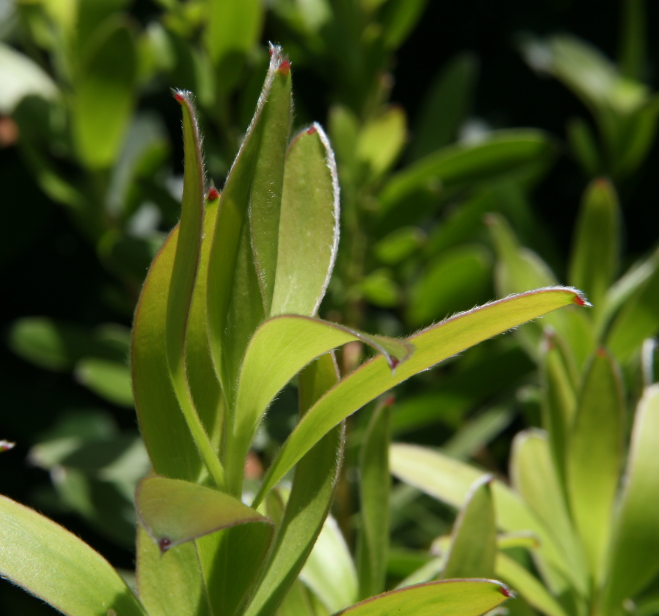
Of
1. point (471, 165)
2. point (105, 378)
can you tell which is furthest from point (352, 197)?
point (105, 378)

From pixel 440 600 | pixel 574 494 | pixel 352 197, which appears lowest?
pixel 440 600

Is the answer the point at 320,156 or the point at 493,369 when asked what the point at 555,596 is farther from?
the point at 320,156

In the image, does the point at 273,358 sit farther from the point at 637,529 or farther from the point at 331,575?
the point at 637,529

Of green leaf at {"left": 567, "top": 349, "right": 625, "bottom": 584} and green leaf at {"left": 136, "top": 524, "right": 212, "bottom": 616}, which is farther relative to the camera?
green leaf at {"left": 567, "top": 349, "right": 625, "bottom": 584}

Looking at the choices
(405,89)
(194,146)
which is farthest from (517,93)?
(194,146)

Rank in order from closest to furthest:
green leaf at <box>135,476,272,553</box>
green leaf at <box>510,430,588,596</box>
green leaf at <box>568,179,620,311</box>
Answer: green leaf at <box>135,476,272,553</box>, green leaf at <box>510,430,588,596</box>, green leaf at <box>568,179,620,311</box>

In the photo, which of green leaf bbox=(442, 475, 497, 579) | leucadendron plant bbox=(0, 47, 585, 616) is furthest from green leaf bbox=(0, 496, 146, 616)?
green leaf bbox=(442, 475, 497, 579)

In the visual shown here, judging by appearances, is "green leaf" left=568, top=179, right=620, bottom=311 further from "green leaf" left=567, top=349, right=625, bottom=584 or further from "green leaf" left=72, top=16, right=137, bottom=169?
"green leaf" left=72, top=16, right=137, bottom=169
